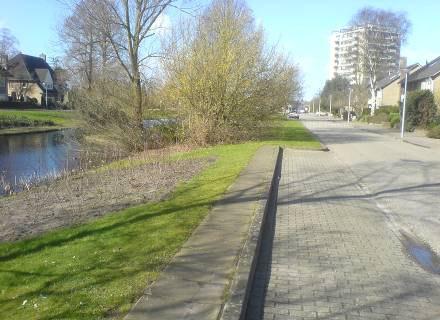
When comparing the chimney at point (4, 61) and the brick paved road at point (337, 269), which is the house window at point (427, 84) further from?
the chimney at point (4, 61)

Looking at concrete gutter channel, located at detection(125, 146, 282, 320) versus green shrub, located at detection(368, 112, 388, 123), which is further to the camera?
green shrub, located at detection(368, 112, 388, 123)

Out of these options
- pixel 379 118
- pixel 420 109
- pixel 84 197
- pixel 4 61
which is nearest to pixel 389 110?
pixel 379 118

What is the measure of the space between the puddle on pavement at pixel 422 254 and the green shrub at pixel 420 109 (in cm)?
3681

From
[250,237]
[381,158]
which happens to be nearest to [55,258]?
[250,237]

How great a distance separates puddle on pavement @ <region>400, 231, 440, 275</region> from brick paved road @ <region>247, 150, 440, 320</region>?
0.12 metres

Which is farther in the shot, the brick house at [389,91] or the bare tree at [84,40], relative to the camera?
the brick house at [389,91]

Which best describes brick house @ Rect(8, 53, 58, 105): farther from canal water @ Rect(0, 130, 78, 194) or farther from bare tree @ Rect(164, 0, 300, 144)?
bare tree @ Rect(164, 0, 300, 144)

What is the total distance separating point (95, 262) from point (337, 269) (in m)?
2.85

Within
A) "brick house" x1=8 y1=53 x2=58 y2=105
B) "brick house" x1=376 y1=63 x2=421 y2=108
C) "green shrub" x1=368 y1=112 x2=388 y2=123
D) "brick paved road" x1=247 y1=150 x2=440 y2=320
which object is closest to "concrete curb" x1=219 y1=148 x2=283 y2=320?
"brick paved road" x1=247 y1=150 x2=440 y2=320

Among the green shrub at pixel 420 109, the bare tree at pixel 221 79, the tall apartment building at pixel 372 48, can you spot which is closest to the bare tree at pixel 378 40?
the tall apartment building at pixel 372 48

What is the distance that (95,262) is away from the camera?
5562 millimetres

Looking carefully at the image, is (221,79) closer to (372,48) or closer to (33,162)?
(33,162)

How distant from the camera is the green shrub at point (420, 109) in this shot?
4116 cm

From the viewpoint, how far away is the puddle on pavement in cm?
631
